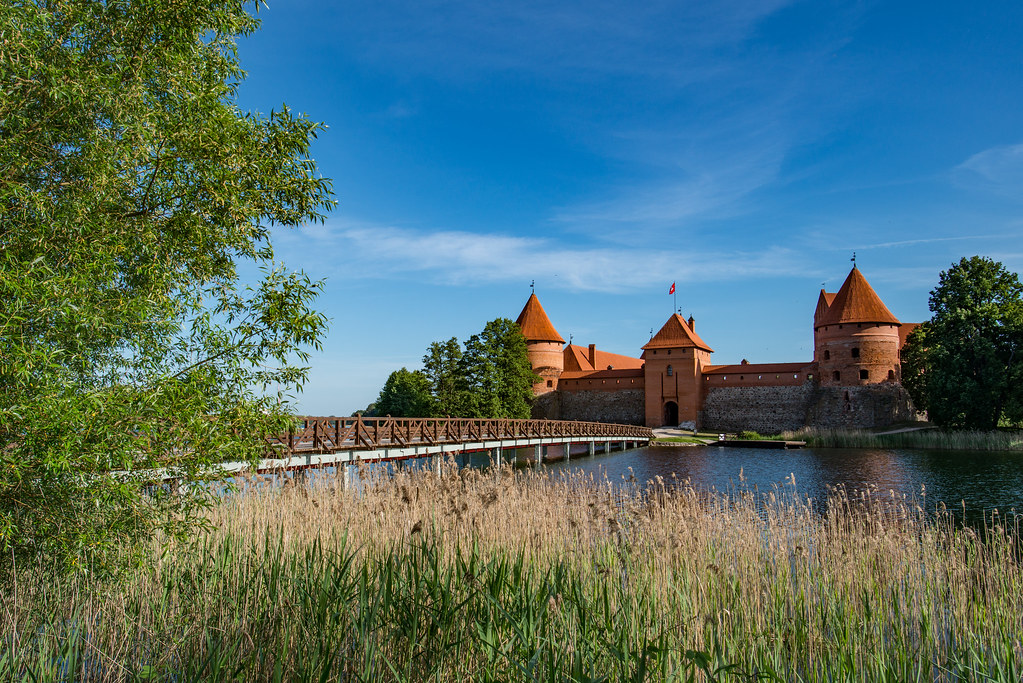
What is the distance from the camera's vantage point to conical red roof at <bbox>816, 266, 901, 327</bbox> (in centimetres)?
3950

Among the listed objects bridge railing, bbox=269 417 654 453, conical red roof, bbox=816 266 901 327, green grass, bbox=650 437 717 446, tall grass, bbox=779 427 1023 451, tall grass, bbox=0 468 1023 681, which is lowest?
green grass, bbox=650 437 717 446

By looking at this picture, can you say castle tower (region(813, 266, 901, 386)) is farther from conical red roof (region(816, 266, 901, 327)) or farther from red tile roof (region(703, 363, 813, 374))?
red tile roof (region(703, 363, 813, 374))

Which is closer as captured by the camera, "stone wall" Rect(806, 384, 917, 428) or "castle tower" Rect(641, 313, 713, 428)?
"stone wall" Rect(806, 384, 917, 428)

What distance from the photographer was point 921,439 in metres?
29.2

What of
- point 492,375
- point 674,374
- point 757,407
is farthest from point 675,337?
point 492,375

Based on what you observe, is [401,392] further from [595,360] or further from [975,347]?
[975,347]

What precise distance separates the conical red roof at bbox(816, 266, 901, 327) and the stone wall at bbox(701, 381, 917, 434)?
4.07m

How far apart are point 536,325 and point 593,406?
7.47m

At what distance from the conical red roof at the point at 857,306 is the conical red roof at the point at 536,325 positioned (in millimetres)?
18287

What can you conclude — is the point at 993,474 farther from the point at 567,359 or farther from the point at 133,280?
the point at 567,359

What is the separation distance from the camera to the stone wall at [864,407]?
3794 centimetres

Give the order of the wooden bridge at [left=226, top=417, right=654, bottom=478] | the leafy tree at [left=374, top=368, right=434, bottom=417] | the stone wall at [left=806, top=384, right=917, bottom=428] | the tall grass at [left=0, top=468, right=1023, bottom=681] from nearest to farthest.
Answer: the tall grass at [left=0, top=468, right=1023, bottom=681]
the wooden bridge at [left=226, top=417, right=654, bottom=478]
the stone wall at [left=806, top=384, right=917, bottom=428]
the leafy tree at [left=374, top=368, right=434, bottom=417]

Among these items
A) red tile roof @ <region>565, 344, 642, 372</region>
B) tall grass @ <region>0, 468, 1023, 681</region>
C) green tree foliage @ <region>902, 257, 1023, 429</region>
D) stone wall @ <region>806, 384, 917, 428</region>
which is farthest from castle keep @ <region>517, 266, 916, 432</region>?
tall grass @ <region>0, 468, 1023, 681</region>

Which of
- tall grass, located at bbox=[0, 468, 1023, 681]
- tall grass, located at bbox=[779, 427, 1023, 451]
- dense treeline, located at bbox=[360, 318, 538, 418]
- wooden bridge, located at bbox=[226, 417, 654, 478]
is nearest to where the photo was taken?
tall grass, located at bbox=[0, 468, 1023, 681]
